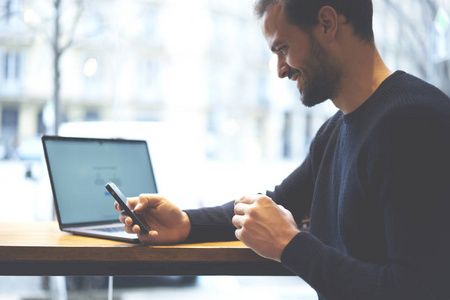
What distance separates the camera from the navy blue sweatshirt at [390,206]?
854mm

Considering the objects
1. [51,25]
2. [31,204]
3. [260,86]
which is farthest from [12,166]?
[260,86]

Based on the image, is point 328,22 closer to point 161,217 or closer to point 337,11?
point 337,11

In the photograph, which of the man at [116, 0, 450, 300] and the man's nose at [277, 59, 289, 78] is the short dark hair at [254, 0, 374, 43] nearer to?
the man at [116, 0, 450, 300]

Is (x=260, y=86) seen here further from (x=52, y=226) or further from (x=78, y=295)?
(x=52, y=226)

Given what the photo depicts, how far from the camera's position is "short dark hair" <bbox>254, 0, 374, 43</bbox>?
1131mm

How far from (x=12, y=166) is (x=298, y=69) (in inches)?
105

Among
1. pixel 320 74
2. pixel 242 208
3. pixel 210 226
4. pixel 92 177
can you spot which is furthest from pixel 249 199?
pixel 92 177

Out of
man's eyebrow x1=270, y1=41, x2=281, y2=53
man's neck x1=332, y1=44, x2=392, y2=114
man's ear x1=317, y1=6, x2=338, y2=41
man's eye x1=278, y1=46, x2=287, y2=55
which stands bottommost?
man's neck x1=332, y1=44, x2=392, y2=114

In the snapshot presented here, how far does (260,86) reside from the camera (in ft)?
→ 12.2

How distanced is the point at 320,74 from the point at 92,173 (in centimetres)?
76

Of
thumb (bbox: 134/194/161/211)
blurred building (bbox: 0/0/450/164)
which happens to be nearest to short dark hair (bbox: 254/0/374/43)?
thumb (bbox: 134/194/161/211)

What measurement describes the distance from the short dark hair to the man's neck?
40 mm

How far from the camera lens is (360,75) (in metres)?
1.13

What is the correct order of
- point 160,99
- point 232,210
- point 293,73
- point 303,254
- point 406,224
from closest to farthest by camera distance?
point 406,224 < point 303,254 < point 293,73 < point 232,210 < point 160,99
